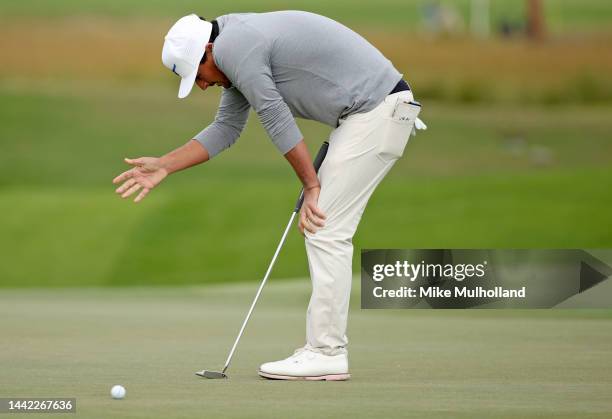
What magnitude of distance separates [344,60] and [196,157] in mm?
764

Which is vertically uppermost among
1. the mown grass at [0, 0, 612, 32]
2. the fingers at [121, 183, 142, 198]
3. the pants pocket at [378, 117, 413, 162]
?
the mown grass at [0, 0, 612, 32]

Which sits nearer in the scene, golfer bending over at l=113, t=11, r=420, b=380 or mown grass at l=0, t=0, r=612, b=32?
golfer bending over at l=113, t=11, r=420, b=380

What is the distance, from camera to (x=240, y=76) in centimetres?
485

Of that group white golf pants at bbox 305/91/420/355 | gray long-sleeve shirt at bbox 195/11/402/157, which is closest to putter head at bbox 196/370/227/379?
white golf pants at bbox 305/91/420/355

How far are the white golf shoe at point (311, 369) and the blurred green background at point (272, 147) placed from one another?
978 cm

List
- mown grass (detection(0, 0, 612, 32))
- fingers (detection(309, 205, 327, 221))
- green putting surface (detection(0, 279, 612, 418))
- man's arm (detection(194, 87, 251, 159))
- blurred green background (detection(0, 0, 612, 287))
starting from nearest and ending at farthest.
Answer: green putting surface (detection(0, 279, 612, 418)), fingers (detection(309, 205, 327, 221)), man's arm (detection(194, 87, 251, 159)), blurred green background (detection(0, 0, 612, 287)), mown grass (detection(0, 0, 612, 32))

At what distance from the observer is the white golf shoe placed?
508cm

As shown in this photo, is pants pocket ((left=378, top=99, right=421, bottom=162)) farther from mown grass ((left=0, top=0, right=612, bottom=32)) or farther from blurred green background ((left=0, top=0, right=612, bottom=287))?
mown grass ((left=0, top=0, right=612, bottom=32))

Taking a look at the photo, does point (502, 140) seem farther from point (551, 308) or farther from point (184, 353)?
point (184, 353)

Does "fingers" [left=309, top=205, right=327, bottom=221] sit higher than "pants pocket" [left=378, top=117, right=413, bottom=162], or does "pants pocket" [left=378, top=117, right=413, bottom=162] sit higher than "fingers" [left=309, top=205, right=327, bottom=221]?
"pants pocket" [left=378, top=117, right=413, bottom=162]

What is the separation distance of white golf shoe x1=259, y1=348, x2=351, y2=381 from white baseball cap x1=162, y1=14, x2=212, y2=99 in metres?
1.08

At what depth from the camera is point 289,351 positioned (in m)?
6.30

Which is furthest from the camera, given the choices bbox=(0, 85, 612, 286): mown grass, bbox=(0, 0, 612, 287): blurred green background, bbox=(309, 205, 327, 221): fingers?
bbox=(0, 0, 612, 287): blurred green background

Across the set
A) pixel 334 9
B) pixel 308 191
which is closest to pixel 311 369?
pixel 308 191
